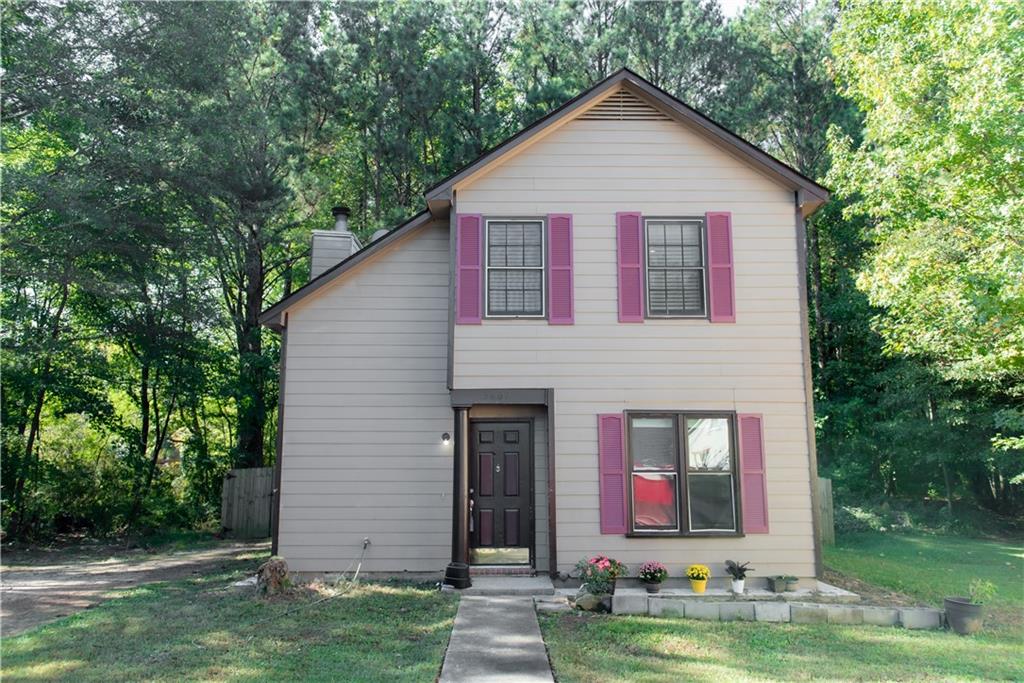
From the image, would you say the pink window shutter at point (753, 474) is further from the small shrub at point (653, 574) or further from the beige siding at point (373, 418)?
the beige siding at point (373, 418)

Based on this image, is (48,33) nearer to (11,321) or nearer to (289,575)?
(11,321)

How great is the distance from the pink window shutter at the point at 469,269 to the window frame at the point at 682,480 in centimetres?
252

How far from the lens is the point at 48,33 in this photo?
424 inches

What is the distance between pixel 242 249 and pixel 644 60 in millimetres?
12508

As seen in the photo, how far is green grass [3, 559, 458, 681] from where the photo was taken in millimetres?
5445

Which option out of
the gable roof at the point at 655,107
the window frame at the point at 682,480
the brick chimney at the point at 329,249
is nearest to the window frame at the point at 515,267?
the gable roof at the point at 655,107

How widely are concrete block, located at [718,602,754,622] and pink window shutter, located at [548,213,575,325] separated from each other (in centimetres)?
397

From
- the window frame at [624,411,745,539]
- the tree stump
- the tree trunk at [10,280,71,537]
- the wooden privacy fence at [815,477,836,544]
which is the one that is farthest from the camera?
the tree trunk at [10,280,71,537]

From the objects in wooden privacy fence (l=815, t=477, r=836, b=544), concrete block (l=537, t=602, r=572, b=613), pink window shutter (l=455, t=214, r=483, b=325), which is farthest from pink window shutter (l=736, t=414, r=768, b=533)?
wooden privacy fence (l=815, t=477, r=836, b=544)

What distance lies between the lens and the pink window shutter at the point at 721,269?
29.9 ft

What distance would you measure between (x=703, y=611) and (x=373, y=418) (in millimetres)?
5016

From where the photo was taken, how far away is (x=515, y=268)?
364 inches

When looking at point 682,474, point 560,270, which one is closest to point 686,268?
point 560,270

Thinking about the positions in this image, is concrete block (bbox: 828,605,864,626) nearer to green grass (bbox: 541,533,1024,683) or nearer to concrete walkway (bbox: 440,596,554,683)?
green grass (bbox: 541,533,1024,683)
